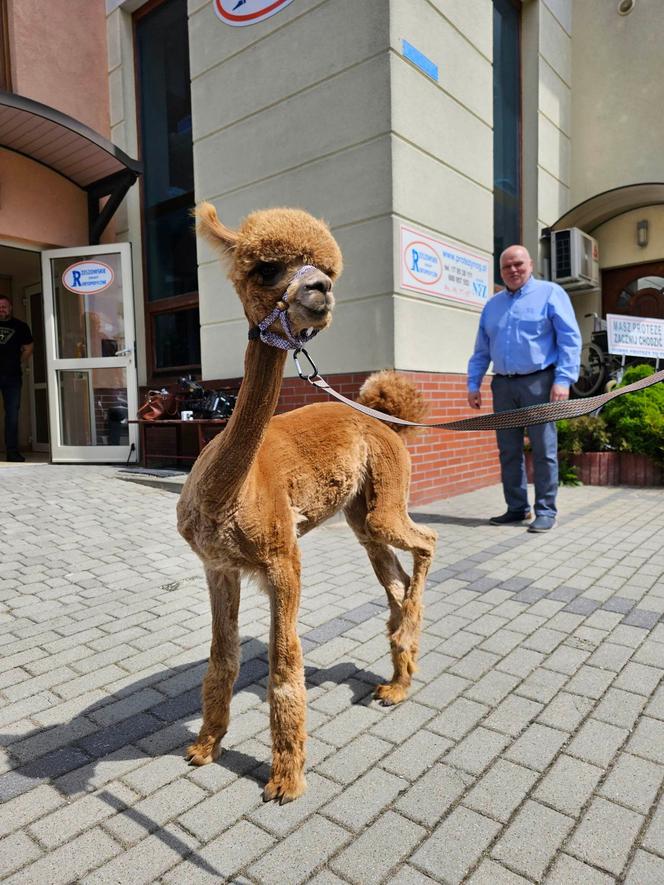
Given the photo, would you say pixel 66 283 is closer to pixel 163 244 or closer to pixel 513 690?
pixel 163 244

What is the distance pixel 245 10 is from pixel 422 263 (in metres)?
3.73

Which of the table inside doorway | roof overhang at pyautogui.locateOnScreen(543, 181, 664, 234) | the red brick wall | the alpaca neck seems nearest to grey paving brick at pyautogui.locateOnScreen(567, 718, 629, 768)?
the alpaca neck

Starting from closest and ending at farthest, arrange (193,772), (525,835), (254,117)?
(525,835) → (193,772) → (254,117)

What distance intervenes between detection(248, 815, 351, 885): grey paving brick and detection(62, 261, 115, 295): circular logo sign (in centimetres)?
829

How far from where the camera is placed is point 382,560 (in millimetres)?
2689

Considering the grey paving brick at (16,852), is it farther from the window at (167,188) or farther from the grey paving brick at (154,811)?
the window at (167,188)

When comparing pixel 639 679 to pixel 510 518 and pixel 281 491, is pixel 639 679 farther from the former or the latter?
pixel 510 518

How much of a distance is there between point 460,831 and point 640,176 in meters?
10.6

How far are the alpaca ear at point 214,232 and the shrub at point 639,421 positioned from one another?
6901mm

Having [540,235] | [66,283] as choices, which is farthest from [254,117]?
[540,235]

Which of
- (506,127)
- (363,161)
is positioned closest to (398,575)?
(363,161)

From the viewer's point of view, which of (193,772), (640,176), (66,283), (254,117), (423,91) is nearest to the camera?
(193,772)

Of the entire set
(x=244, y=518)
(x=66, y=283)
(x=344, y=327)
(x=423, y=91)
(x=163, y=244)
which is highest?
(x=423, y=91)

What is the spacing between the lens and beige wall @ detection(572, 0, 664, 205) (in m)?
9.30
